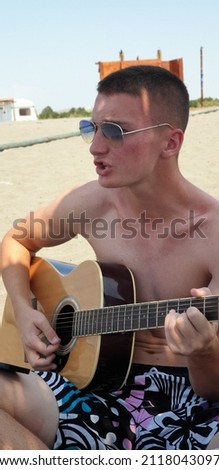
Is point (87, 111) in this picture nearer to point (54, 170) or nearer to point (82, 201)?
point (54, 170)

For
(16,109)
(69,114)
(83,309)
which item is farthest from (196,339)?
(16,109)

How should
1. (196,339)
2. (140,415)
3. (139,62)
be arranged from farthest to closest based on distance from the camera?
(139,62) → (140,415) → (196,339)

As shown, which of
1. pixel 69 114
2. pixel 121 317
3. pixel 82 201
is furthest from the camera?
pixel 69 114

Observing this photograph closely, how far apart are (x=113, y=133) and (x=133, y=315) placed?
0.60 metres

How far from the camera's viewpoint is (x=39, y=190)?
29.2 feet

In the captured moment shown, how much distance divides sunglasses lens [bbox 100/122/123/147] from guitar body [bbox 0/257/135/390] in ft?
1.39

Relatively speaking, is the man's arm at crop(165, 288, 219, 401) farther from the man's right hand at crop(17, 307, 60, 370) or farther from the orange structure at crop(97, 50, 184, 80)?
the orange structure at crop(97, 50, 184, 80)

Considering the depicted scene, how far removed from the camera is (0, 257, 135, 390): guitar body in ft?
7.71

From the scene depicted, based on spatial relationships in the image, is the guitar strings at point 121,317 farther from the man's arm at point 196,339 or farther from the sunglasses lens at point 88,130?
the sunglasses lens at point 88,130

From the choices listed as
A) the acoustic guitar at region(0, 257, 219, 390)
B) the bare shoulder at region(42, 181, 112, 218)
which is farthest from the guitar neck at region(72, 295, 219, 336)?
the bare shoulder at region(42, 181, 112, 218)

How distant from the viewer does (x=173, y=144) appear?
241 centimetres

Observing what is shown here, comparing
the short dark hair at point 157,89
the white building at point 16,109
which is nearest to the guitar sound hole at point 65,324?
the short dark hair at point 157,89
